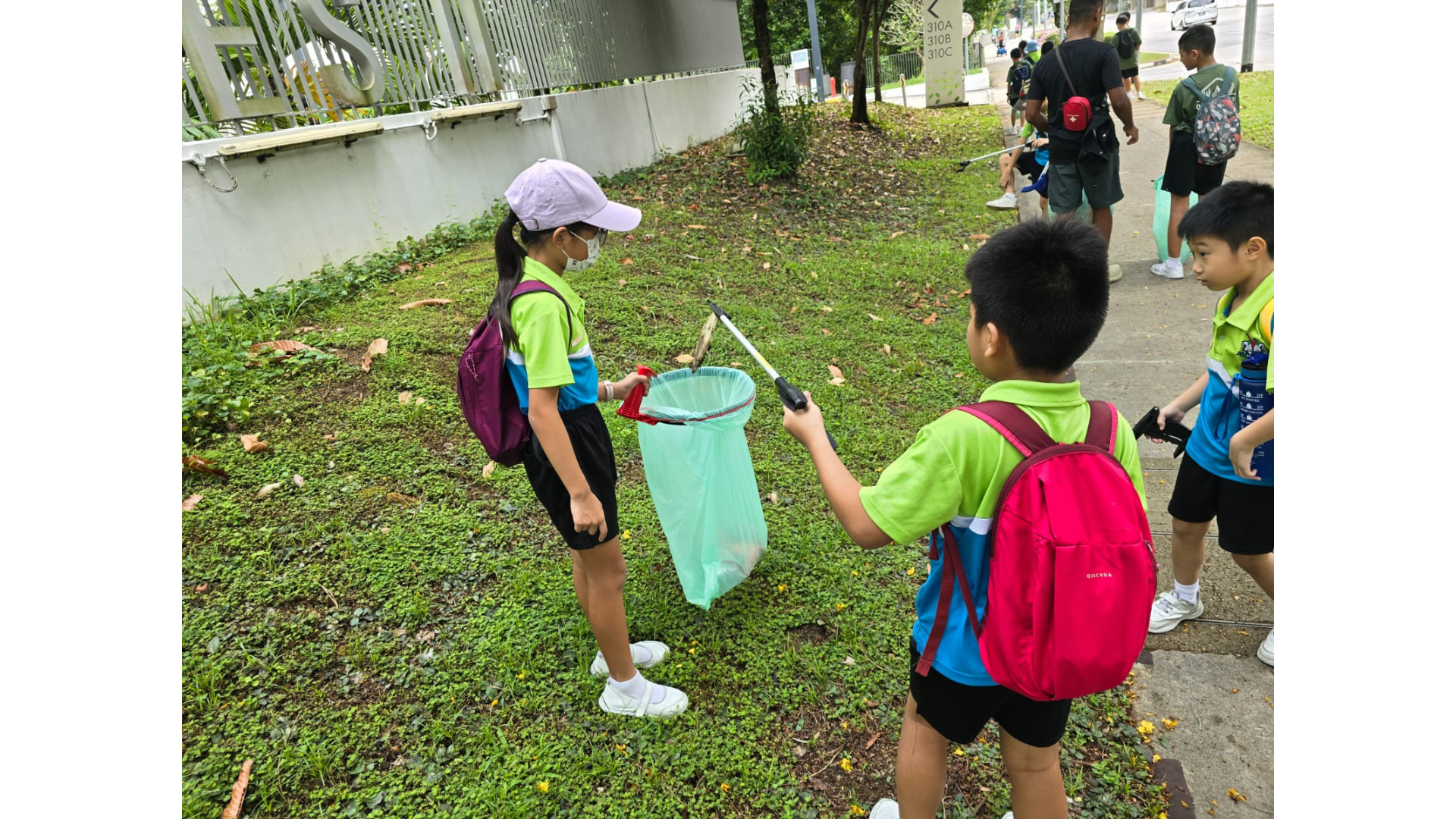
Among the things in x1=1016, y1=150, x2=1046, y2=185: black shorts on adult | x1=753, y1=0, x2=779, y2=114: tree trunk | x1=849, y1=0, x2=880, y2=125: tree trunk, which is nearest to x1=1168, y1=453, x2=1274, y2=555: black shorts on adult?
x1=1016, y1=150, x2=1046, y2=185: black shorts on adult

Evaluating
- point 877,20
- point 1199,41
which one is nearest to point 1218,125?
point 1199,41

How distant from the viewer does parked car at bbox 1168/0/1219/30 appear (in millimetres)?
29438

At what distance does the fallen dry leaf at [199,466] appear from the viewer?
11.4ft

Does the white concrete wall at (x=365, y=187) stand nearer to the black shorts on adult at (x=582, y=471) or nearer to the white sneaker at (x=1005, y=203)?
the black shorts on adult at (x=582, y=471)

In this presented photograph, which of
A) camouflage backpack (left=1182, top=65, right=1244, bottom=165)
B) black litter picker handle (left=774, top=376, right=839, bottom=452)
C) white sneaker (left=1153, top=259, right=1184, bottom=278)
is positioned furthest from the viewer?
white sneaker (left=1153, top=259, right=1184, bottom=278)

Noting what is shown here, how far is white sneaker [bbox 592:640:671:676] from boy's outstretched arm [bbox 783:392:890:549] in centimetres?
134

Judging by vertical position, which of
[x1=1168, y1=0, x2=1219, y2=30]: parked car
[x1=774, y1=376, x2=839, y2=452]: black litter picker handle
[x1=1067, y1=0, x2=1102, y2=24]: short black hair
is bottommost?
[x1=774, y1=376, x2=839, y2=452]: black litter picker handle

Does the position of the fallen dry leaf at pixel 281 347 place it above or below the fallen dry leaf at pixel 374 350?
above

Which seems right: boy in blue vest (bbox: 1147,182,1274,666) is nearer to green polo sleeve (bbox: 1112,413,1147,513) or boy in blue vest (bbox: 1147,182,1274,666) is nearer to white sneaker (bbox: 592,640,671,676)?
green polo sleeve (bbox: 1112,413,1147,513)

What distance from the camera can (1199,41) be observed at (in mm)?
5137

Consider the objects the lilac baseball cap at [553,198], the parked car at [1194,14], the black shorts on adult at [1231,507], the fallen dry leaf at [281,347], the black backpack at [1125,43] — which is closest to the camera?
the lilac baseball cap at [553,198]

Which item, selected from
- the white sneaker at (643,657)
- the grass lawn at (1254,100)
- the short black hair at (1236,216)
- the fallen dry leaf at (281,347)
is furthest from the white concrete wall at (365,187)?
the grass lawn at (1254,100)

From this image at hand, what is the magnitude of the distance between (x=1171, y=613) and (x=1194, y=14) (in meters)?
36.8
